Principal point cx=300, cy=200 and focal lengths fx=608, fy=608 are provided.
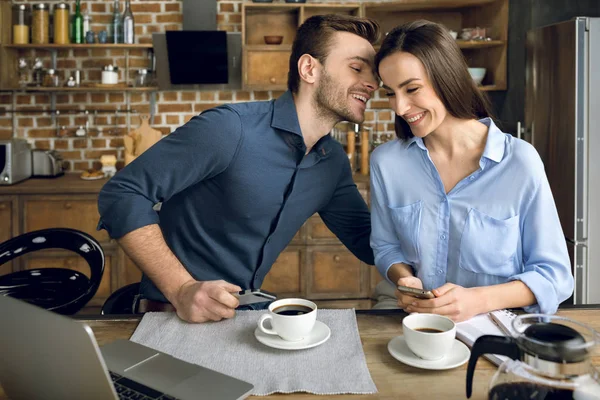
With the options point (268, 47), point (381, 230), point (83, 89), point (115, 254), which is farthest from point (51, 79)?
point (381, 230)

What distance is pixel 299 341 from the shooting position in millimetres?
1230

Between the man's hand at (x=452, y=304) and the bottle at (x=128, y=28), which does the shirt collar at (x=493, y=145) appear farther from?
the bottle at (x=128, y=28)

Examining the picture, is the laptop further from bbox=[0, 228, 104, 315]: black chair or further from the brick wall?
the brick wall

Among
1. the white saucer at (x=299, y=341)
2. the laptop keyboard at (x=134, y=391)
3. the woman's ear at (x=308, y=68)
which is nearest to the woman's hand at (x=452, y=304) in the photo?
the white saucer at (x=299, y=341)

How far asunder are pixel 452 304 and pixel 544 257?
34 centimetres

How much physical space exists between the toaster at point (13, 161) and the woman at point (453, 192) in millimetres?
2918

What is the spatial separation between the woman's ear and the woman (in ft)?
0.90

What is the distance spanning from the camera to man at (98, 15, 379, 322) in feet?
5.46

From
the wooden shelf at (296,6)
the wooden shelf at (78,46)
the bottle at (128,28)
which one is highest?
the wooden shelf at (296,6)

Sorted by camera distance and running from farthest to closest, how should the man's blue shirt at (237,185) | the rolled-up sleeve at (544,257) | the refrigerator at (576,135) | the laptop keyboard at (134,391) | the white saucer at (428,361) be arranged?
the refrigerator at (576,135) < the man's blue shirt at (237,185) < the rolled-up sleeve at (544,257) < the white saucer at (428,361) < the laptop keyboard at (134,391)

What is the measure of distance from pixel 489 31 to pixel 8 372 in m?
4.05

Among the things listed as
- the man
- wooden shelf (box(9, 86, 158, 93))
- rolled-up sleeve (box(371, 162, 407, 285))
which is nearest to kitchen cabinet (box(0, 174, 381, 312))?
wooden shelf (box(9, 86, 158, 93))

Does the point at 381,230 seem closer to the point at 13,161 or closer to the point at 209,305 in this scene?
the point at 209,305

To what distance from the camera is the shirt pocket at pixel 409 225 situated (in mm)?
1688
